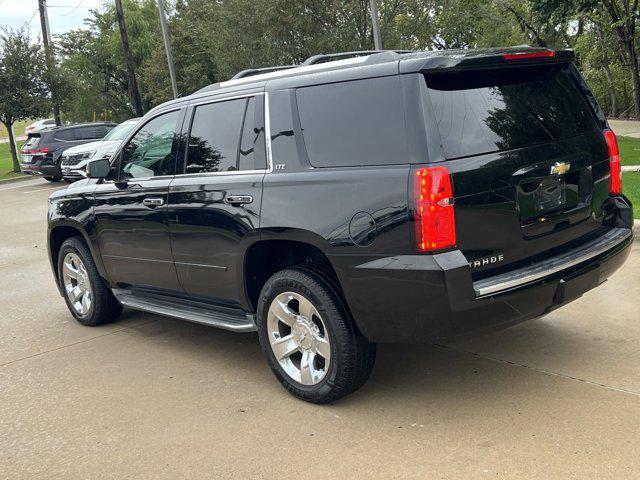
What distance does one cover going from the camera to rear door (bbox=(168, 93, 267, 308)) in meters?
4.45

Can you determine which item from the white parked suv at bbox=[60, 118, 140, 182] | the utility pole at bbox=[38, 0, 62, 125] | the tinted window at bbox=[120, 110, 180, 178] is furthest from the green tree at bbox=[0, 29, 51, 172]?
the tinted window at bbox=[120, 110, 180, 178]

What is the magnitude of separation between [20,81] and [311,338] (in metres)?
27.5

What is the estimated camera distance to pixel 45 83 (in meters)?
29.3

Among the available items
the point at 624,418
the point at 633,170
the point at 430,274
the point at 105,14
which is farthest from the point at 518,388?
the point at 105,14

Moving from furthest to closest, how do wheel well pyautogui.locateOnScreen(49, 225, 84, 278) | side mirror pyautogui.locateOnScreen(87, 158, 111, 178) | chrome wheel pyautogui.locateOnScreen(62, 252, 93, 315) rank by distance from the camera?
1. wheel well pyautogui.locateOnScreen(49, 225, 84, 278)
2. chrome wheel pyautogui.locateOnScreen(62, 252, 93, 315)
3. side mirror pyautogui.locateOnScreen(87, 158, 111, 178)

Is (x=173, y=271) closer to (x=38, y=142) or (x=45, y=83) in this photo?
(x=38, y=142)

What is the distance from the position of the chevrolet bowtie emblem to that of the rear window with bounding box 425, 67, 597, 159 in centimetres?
16

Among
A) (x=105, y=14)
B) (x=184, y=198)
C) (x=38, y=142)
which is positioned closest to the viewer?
(x=184, y=198)

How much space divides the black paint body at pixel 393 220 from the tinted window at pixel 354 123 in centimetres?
4

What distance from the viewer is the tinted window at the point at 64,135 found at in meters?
23.3

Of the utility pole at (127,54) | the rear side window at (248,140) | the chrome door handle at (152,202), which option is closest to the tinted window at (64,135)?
the utility pole at (127,54)

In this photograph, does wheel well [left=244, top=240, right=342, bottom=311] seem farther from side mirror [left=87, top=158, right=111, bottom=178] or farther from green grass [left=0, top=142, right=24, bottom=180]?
green grass [left=0, top=142, right=24, bottom=180]

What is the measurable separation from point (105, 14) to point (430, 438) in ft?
143

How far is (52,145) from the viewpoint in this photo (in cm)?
2294
